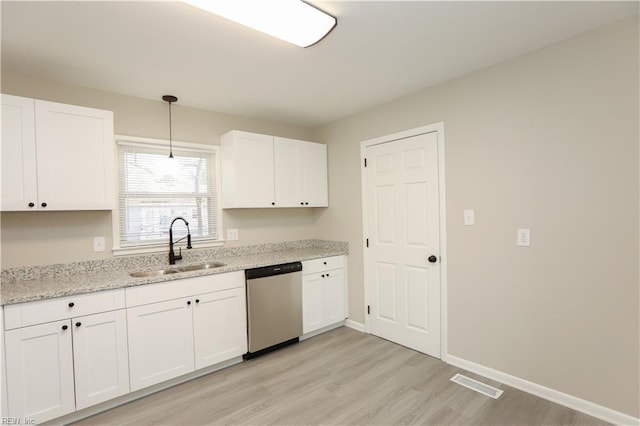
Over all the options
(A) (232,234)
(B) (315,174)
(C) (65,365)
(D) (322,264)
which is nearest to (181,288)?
(C) (65,365)

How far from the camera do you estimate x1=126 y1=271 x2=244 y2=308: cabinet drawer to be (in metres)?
2.31

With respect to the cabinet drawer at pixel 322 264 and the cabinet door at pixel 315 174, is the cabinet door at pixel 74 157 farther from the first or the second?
the cabinet door at pixel 315 174

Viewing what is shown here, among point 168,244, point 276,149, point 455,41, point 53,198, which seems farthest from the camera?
point 276,149

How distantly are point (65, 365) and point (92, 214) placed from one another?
1190 mm

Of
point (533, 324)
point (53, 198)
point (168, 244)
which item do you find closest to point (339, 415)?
point (533, 324)

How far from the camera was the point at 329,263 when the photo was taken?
11.8 feet

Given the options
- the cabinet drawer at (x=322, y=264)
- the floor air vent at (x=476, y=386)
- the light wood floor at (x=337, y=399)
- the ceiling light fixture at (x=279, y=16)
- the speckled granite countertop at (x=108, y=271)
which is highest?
the ceiling light fixture at (x=279, y=16)

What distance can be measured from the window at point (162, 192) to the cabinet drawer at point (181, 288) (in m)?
0.68

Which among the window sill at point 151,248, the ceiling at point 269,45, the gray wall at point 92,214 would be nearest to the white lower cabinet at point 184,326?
the window sill at point 151,248

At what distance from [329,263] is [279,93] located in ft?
6.17

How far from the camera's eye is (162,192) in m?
3.07

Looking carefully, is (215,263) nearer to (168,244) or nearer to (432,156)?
(168,244)

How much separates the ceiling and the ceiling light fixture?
81mm

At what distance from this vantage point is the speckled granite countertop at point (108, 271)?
81.0 inches
